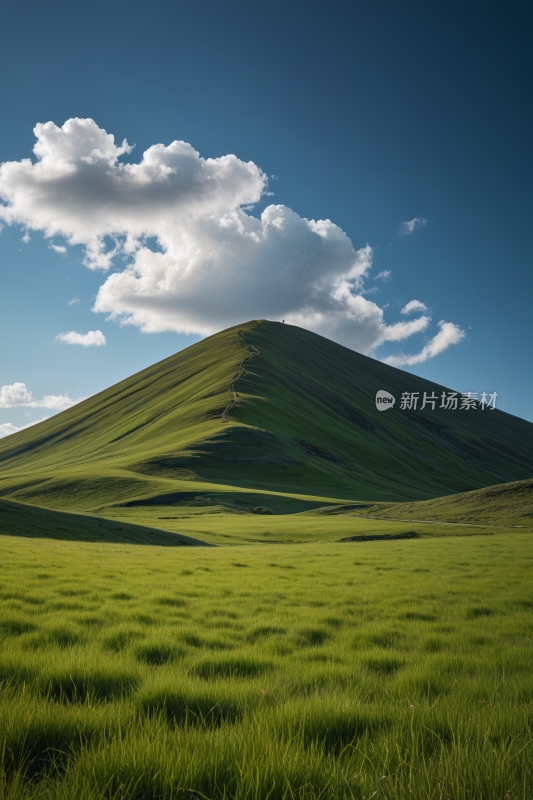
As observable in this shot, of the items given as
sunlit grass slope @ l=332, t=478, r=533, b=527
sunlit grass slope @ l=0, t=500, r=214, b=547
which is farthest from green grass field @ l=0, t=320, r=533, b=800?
sunlit grass slope @ l=332, t=478, r=533, b=527

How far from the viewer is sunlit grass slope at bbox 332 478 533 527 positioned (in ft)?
154

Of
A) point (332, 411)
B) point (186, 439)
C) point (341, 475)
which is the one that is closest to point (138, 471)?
point (186, 439)

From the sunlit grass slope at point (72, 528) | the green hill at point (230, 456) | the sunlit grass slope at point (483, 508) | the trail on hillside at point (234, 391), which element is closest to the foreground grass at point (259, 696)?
the sunlit grass slope at point (72, 528)

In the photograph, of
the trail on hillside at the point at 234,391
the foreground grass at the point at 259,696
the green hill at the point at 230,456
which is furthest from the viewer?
the trail on hillside at the point at 234,391

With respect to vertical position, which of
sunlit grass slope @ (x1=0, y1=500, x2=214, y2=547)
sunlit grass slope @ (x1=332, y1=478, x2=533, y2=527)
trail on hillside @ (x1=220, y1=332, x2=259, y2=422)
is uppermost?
trail on hillside @ (x1=220, y1=332, x2=259, y2=422)

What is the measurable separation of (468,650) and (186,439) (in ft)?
401

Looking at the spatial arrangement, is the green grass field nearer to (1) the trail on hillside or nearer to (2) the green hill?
(2) the green hill

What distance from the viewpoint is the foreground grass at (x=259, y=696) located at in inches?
114

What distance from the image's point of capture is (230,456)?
378 ft

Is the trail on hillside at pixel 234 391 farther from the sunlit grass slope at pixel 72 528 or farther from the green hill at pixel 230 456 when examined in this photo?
the sunlit grass slope at pixel 72 528

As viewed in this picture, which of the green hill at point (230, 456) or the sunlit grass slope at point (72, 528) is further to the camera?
the green hill at point (230, 456)

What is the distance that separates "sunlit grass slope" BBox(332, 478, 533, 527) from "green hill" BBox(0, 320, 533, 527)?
23.6 metres

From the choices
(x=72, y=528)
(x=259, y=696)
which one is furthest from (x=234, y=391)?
(x=259, y=696)

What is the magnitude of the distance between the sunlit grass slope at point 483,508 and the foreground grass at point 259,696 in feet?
139
